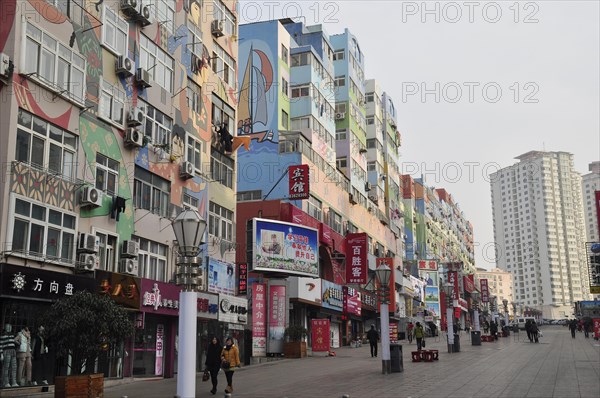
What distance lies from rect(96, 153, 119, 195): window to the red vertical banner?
1698 cm

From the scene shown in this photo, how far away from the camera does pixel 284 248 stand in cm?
3909

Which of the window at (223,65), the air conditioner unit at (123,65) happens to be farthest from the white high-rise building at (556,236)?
the air conditioner unit at (123,65)

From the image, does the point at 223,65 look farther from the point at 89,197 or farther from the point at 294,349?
the point at 294,349

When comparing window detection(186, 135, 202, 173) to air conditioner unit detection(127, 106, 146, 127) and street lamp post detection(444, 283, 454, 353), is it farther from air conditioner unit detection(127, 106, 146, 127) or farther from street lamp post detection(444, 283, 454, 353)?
street lamp post detection(444, 283, 454, 353)

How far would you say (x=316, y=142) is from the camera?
5059cm

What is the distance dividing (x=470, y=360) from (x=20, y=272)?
19444 millimetres

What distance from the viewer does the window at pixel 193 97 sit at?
3150cm

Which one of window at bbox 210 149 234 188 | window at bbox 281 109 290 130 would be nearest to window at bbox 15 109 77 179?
window at bbox 210 149 234 188

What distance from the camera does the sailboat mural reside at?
153ft

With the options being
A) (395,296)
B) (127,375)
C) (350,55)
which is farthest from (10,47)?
(395,296)

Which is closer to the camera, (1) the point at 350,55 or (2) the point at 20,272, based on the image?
(2) the point at 20,272

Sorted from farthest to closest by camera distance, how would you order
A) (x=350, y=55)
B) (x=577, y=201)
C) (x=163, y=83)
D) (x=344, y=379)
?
1. (x=577, y=201)
2. (x=350, y=55)
3. (x=163, y=83)
4. (x=344, y=379)

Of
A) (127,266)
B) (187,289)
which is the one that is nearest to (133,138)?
(127,266)

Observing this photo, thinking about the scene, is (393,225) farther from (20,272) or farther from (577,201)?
(577,201)
